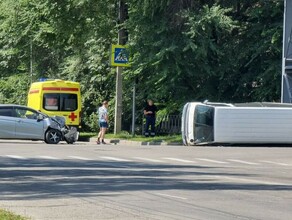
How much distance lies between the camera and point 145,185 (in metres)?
17.4

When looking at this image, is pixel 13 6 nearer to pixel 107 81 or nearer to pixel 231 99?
pixel 107 81

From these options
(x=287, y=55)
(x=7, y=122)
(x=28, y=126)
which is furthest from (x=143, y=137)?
(x=287, y=55)

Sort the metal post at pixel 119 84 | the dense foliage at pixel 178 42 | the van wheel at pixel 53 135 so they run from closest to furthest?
the van wheel at pixel 53 135, the dense foliage at pixel 178 42, the metal post at pixel 119 84

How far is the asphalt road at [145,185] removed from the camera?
44.1 ft

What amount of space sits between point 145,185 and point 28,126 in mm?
18605

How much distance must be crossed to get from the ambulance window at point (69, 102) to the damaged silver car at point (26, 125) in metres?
8.17

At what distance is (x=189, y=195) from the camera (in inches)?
617

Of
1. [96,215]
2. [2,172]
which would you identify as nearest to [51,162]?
[2,172]

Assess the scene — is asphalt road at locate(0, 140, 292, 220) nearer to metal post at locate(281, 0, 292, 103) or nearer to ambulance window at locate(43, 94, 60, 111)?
metal post at locate(281, 0, 292, 103)

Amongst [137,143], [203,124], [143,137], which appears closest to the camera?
[203,124]

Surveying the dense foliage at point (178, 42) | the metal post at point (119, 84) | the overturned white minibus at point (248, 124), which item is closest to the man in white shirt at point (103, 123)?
the dense foliage at point (178, 42)

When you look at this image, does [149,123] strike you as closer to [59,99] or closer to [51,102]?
[59,99]

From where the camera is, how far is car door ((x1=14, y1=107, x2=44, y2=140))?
1390 inches

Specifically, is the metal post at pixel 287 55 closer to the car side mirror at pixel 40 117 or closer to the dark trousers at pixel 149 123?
the dark trousers at pixel 149 123
